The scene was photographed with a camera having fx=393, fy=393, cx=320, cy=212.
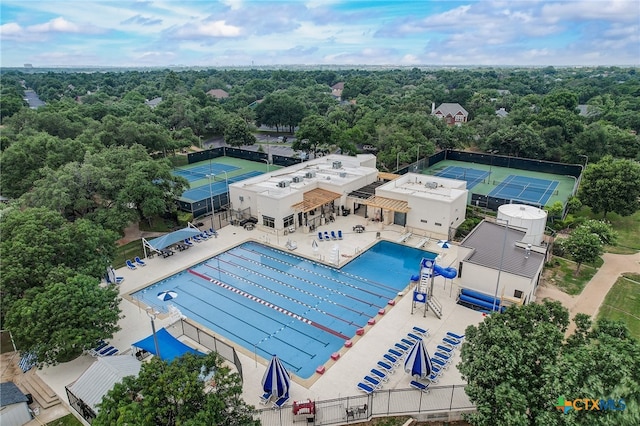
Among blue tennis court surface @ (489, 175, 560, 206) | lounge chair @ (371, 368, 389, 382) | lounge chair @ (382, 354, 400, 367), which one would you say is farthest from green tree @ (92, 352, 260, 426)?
blue tennis court surface @ (489, 175, 560, 206)

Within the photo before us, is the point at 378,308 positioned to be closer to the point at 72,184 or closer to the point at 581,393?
the point at 581,393

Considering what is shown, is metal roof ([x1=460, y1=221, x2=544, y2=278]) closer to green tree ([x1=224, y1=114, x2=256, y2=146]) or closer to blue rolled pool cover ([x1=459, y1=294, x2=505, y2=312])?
blue rolled pool cover ([x1=459, y1=294, x2=505, y2=312])

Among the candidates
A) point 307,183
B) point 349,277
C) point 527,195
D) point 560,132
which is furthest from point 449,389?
point 560,132

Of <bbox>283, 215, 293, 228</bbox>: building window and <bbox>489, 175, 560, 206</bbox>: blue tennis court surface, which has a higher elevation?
<bbox>283, 215, 293, 228</bbox>: building window

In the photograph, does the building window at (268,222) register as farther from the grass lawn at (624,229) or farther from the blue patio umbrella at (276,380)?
the grass lawn at (624,229)

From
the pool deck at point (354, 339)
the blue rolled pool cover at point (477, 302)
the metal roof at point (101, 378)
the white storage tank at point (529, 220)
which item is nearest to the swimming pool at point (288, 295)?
the pool deck at point (354, 339)

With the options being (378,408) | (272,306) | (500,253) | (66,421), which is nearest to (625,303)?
(500,253)
